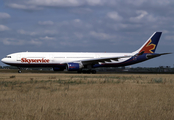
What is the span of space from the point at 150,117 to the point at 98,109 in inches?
81.8

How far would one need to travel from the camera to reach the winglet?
48750 mm

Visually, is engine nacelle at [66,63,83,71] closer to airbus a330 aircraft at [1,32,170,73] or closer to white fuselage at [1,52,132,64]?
airbus a330 aircraft at [1,32,170,73]

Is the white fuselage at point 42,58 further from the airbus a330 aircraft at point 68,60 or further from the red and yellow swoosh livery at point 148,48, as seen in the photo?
the red and yellow swoosh livery at point 148,48

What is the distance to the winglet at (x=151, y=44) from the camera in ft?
160

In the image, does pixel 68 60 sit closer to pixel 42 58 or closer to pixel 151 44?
pixel 42 58

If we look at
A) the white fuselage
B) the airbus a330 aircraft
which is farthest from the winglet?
the white fuselage

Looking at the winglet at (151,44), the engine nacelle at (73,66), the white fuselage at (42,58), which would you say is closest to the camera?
the engine nacelle at (73,66)

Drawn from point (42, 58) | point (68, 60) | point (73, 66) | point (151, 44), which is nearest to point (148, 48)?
point (151, 44)

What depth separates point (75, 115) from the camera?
8.08 meters

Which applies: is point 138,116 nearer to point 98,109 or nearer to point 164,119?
point 164,119

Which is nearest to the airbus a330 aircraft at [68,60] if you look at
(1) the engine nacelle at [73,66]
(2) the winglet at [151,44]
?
(1) the engine nacelle at [73,66]

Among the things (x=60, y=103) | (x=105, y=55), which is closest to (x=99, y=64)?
(x=105, y=55)

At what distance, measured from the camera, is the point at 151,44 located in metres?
49.0

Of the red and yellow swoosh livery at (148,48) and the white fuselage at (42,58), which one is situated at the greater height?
the red and yellow swoosh livery at (148,48)
